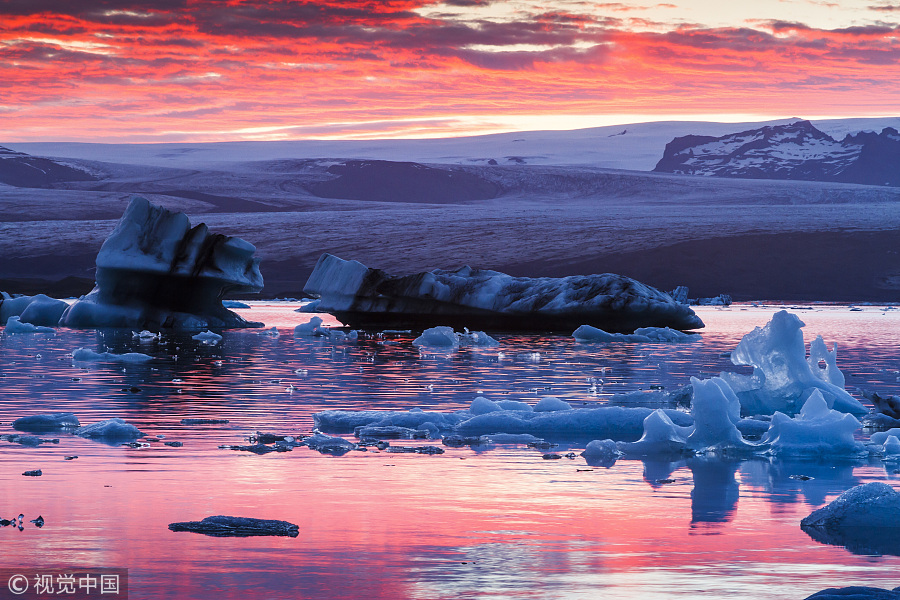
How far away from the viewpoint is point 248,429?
1134cm

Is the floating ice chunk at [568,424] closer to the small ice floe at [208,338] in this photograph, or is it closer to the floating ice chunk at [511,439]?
the floating ice chunk at [511,439]

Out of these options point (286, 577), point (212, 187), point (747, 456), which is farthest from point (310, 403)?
point (212, 187)

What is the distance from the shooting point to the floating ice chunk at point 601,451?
9.86 meters

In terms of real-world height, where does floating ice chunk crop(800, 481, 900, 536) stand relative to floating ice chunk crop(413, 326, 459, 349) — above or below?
above

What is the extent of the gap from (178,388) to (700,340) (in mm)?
15062

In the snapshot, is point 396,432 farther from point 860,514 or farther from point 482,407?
point 860,514

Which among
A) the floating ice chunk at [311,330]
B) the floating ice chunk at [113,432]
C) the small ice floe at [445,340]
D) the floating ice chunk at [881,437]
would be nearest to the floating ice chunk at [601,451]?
the floating ice chunk at [881,437]

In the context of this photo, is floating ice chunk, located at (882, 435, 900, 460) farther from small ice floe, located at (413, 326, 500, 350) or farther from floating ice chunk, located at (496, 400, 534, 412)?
small ice floe, located at (413, 326, 500, 350)

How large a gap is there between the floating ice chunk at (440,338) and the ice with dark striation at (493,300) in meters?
5.31

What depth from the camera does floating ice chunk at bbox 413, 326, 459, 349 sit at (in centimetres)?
2500

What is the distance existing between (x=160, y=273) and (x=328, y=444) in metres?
19.2

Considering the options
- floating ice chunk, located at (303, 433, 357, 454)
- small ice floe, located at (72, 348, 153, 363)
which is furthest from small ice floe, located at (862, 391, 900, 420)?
small ice floe, located at (72, 348, 153, 363)

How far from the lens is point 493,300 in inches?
1214

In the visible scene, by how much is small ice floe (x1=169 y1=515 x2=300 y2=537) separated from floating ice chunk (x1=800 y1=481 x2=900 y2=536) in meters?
2.96
